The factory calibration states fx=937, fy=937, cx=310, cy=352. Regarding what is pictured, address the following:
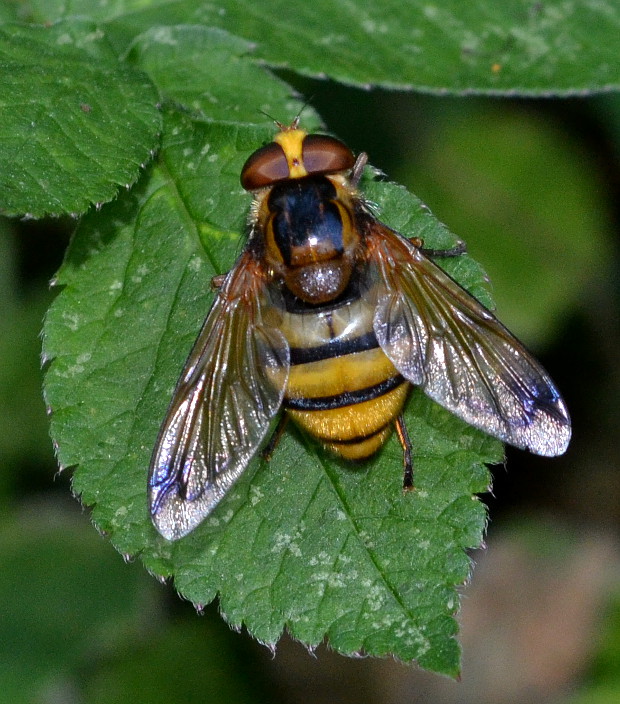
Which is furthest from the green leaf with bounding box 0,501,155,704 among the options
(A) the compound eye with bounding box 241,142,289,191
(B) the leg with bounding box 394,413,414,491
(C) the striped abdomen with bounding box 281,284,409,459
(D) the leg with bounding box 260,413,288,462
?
(A) the compound eye with bounding box 241,142,289,191

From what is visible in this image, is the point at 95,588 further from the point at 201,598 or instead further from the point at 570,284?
the point at 570,284

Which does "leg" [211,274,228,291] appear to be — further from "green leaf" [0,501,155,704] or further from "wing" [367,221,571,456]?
"green leaf" [0,501,155,704]

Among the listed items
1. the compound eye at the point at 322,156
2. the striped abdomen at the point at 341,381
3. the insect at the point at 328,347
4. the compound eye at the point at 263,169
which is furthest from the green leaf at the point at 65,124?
the striped abdomen at the point at 341,381

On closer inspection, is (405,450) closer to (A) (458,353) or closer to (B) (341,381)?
(B) (341,381)

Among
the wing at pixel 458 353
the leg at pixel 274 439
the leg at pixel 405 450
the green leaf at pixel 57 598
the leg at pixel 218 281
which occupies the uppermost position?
the wing at pixel 458 353

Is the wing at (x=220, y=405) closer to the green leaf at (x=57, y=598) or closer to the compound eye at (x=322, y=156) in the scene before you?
the compound eye at (x=322, y=156)

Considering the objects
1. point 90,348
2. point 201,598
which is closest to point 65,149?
point 90,348
